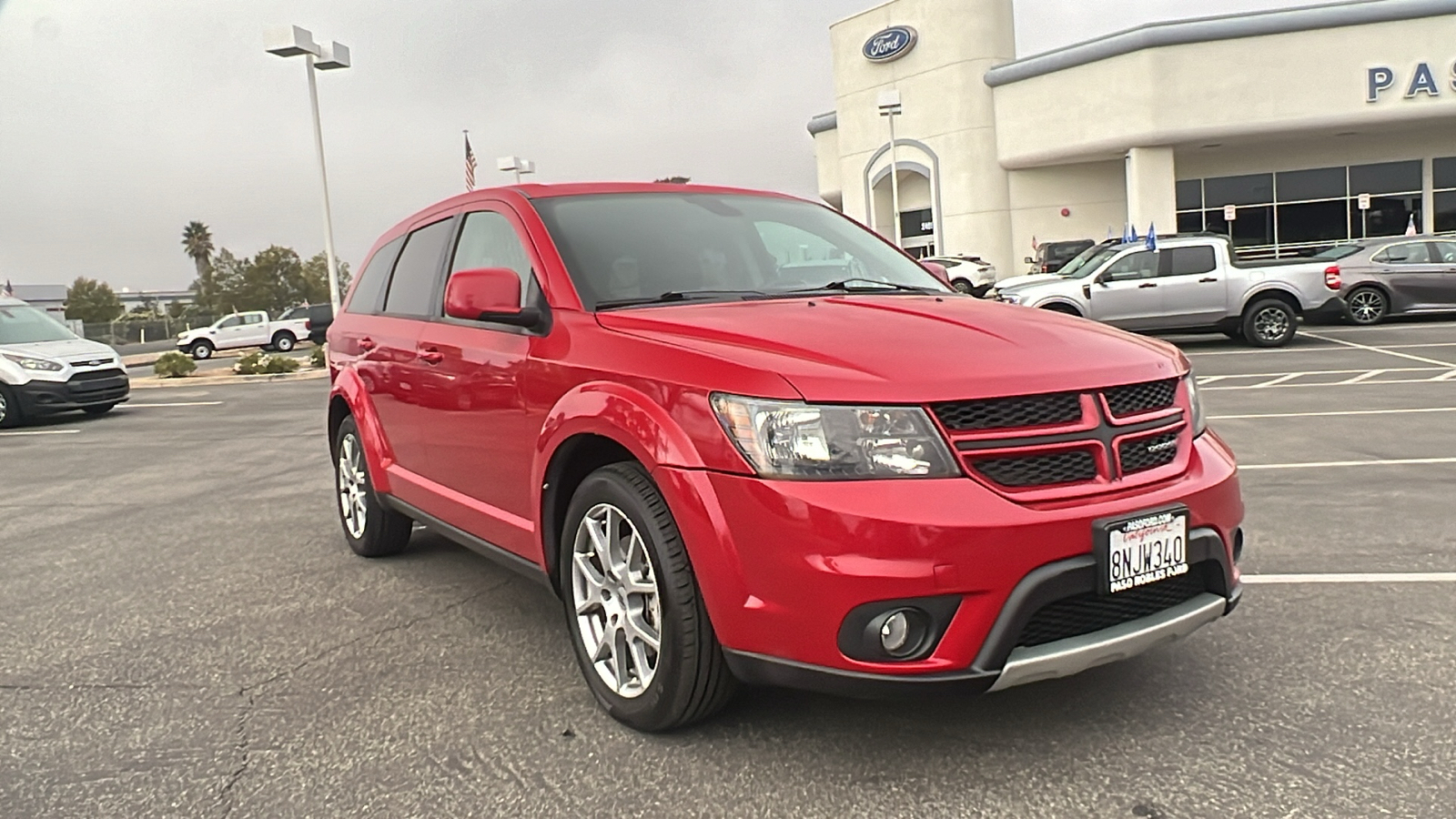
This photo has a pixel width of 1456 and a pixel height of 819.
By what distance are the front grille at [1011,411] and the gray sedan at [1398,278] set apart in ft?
60.3

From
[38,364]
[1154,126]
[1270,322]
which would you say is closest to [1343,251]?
[1270,322]

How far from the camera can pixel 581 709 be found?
11.5 ft

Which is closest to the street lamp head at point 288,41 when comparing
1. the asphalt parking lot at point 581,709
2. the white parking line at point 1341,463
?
the asphalt parking lot at point 581,709

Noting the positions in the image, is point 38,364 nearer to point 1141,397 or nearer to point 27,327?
point 27,327

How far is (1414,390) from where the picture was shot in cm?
1066

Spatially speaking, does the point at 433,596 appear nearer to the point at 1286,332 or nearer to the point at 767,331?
the point at 767,331

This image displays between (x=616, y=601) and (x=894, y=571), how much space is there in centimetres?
100

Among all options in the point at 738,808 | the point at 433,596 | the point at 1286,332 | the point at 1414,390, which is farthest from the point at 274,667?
the point at 1286,332

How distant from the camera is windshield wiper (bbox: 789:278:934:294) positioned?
4.02 meters

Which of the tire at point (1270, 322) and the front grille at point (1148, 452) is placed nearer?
the front grille at point (1148, 452)

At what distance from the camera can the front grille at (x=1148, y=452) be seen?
2.96m

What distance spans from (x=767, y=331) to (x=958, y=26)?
118 ft

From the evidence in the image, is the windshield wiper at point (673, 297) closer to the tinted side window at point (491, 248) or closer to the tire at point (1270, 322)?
the tinted side window at point (491, 248)

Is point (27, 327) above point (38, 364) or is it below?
above
